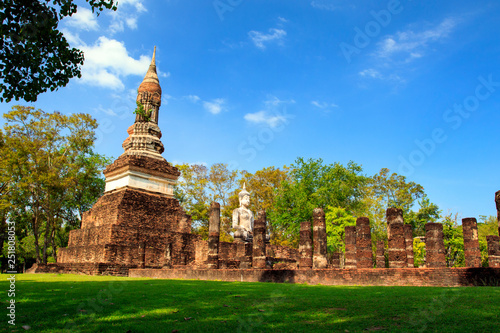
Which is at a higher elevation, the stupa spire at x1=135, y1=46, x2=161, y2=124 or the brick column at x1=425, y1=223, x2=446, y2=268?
the stupa spire at x1=135, y1=46, x2=161, y2=124

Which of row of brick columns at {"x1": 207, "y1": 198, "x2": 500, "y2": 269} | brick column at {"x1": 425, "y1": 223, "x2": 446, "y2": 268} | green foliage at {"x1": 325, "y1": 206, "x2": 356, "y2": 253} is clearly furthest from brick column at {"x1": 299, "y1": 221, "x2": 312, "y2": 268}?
green foliage at {"x1": 325, "y1": 206, "x2": 356, "y2": 253}

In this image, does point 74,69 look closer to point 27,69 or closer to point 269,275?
point 27,69

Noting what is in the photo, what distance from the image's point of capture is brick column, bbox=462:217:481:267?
15242 mm

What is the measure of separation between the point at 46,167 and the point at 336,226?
2100cm

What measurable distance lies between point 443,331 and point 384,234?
2994cm

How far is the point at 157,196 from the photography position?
22.3 meters

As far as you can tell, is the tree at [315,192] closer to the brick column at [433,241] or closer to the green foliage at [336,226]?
the green foliage at [336,226]

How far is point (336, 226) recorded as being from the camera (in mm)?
25844

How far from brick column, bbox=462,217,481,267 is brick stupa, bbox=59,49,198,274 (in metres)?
13.8

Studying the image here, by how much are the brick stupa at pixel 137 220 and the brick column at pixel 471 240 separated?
1381 cm

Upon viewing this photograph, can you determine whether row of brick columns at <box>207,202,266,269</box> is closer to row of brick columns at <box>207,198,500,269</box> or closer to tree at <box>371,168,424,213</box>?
row of brick columns at <box>207,198,500,269</box>

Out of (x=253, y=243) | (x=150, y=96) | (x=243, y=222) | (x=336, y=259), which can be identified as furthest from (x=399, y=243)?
(x=150, y=96)

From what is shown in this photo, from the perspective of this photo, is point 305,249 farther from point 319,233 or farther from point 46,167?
point 46,167

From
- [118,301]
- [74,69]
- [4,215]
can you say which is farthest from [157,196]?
[118,301]
